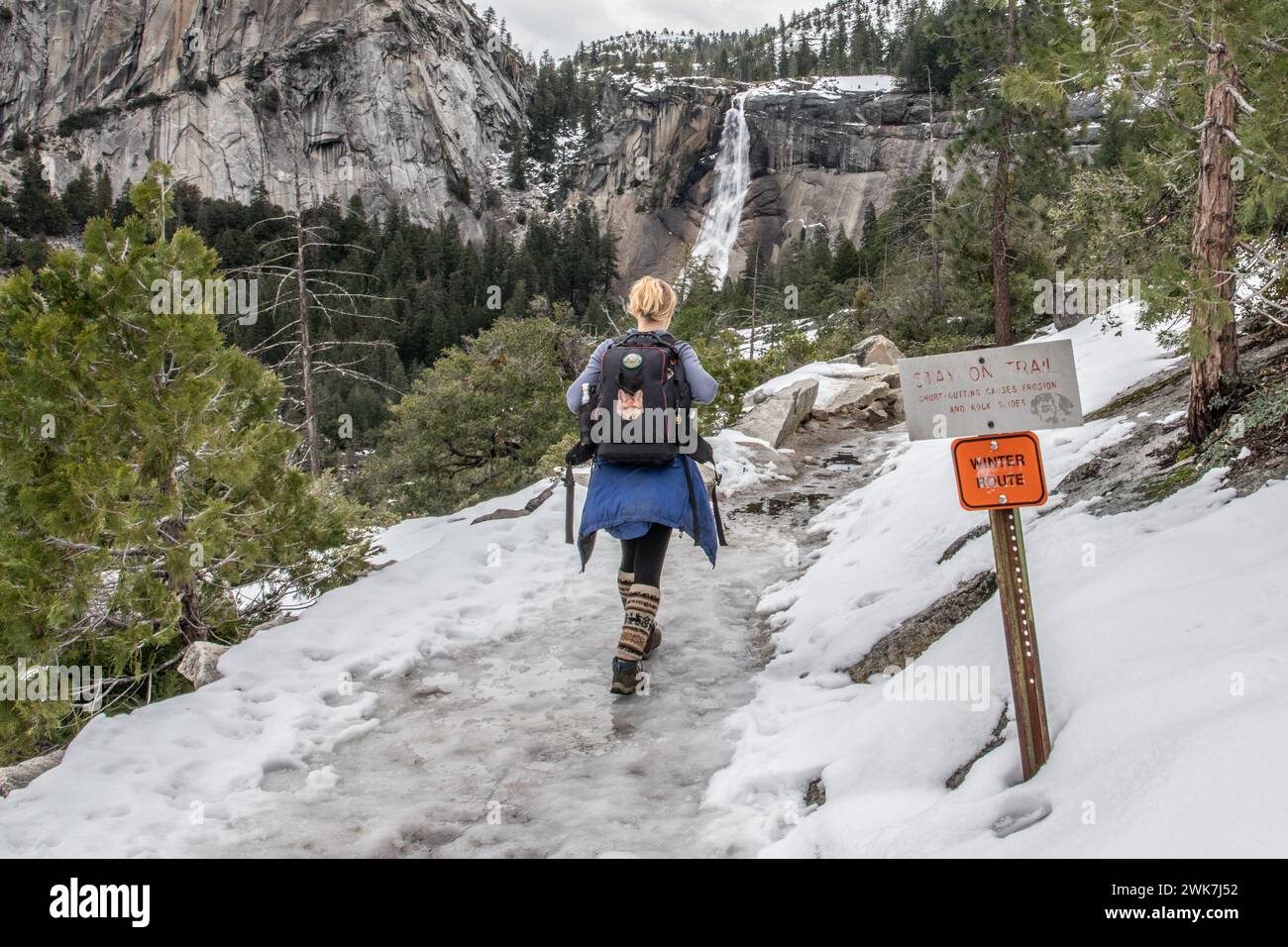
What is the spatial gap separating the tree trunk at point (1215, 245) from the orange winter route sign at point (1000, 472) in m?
2.06

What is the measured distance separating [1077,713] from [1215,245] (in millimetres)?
3255

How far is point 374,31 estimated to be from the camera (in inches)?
3698

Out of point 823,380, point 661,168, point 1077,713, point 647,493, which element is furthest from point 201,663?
point 661,168

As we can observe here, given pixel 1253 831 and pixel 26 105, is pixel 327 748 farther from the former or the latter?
pixel 26 105

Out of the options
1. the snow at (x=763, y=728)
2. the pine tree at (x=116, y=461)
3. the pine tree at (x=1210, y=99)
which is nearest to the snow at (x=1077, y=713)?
the snow at (x=763, y=728)

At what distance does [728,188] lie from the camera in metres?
80.2

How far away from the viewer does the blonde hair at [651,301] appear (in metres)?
4.30

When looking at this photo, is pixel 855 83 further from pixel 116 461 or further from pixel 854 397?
pixel 116 461

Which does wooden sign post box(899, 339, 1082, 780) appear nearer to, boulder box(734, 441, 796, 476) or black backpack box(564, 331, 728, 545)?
black backpack box(564, 331, 728, 545)

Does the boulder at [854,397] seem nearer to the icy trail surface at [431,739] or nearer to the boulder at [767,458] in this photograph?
the boulder at [767,458]

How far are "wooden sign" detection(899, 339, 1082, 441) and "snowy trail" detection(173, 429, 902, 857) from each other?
173cm

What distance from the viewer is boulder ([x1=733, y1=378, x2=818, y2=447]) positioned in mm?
13102

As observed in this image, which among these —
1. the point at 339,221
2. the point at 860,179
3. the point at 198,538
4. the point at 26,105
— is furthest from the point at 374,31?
the point at 198,538
